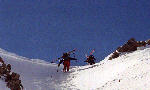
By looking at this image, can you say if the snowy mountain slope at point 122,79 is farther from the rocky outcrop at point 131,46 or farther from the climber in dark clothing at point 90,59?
the climber in dark clothing at point 90,59

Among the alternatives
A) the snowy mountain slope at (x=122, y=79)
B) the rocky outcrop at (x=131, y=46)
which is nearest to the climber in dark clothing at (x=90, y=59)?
the rocky outcrop at (x=131, y=46)

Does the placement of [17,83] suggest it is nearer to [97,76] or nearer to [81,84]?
[81,84]

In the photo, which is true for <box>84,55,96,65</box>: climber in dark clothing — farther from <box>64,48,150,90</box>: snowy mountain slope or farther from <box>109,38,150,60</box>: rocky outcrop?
<box>64,48,150,90</box>: snowy mountain slope

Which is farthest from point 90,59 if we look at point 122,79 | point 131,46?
point 122,79

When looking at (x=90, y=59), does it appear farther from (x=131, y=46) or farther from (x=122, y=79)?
(x=122, y=79)

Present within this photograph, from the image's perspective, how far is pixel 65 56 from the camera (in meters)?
22.5

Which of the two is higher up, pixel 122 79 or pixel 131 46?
pixel 131 46

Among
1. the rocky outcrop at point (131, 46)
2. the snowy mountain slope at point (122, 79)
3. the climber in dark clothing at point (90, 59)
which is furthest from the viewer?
the climber in dark clothing at point (90, 59)

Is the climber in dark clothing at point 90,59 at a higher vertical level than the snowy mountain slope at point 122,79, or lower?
higher

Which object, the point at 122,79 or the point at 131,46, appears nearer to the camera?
the point at 122,79

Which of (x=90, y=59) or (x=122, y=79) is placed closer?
(x=122, y=79)

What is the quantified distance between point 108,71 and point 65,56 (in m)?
7.91

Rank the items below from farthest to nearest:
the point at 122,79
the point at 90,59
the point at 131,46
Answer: the point at 90,59 < the point at 131,46 < the point at 122,79

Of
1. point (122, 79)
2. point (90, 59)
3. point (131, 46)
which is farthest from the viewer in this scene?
point (90, 59)
